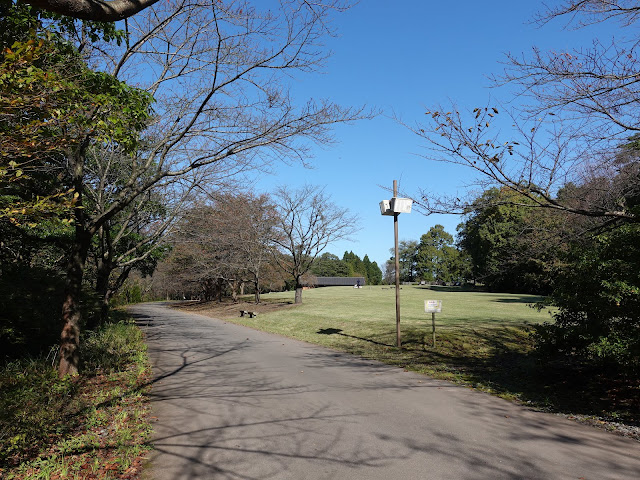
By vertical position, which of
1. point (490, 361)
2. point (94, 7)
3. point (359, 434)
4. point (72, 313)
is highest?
point (94, 7)

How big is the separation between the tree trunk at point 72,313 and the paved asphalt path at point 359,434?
1.76 metres

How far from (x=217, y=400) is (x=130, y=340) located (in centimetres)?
813


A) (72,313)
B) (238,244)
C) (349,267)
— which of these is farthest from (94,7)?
(349,267)

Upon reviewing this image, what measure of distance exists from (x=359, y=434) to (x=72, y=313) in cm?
629

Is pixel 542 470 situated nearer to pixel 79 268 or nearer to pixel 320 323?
pixel 79 268

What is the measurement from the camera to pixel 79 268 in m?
8.67

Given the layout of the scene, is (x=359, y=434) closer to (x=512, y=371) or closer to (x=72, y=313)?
(x=512, y=371)

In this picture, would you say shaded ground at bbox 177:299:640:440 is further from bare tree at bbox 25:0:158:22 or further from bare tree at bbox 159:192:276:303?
bare tree at bbox 159:192:276:303

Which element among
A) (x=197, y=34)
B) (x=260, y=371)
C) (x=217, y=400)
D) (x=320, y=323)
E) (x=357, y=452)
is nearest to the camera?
(x=357, y=452)

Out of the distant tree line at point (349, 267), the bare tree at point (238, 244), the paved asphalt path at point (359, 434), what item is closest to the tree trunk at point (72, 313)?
the paved asphalt path at point (359, 434)

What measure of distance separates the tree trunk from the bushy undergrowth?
29cm

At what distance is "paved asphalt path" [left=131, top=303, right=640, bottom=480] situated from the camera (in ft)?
14.1

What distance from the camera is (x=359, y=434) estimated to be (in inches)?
210

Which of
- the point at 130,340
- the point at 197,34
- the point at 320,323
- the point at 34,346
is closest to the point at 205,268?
the point at 320,323
